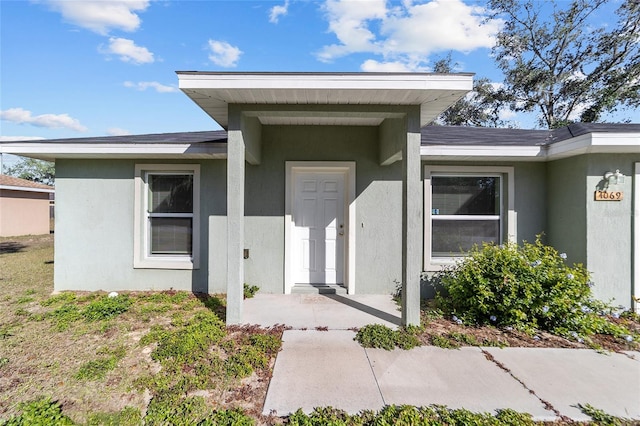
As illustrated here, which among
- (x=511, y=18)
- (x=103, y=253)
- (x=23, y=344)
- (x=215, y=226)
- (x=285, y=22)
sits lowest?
(x=23, y=344)

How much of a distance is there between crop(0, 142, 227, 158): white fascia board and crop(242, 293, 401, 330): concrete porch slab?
2488mm

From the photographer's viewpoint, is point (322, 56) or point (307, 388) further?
point (322, 56)

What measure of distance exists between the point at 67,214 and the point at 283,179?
388cm

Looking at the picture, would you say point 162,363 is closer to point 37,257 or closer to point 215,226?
point 215,226

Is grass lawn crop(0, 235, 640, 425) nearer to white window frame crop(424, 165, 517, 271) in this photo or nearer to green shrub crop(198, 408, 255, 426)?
green shrub crop(198, 408, 255, 426)

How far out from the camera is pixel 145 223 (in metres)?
5.21

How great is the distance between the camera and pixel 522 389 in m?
2.48

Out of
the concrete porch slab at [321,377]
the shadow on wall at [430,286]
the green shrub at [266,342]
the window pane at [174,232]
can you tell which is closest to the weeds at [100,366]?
the green shrub at [266,342]

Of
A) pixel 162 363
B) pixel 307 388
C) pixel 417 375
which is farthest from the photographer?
pixel 162 363

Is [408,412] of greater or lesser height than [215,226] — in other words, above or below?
below

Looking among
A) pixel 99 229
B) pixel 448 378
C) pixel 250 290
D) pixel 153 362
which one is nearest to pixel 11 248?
pixel 99 229

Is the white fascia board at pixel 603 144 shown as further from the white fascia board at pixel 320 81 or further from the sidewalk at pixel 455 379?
the sidewalk at pixel 455 379

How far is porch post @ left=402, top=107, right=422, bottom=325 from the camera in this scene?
3.58 metres

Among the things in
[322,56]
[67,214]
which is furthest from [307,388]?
[322,56]
